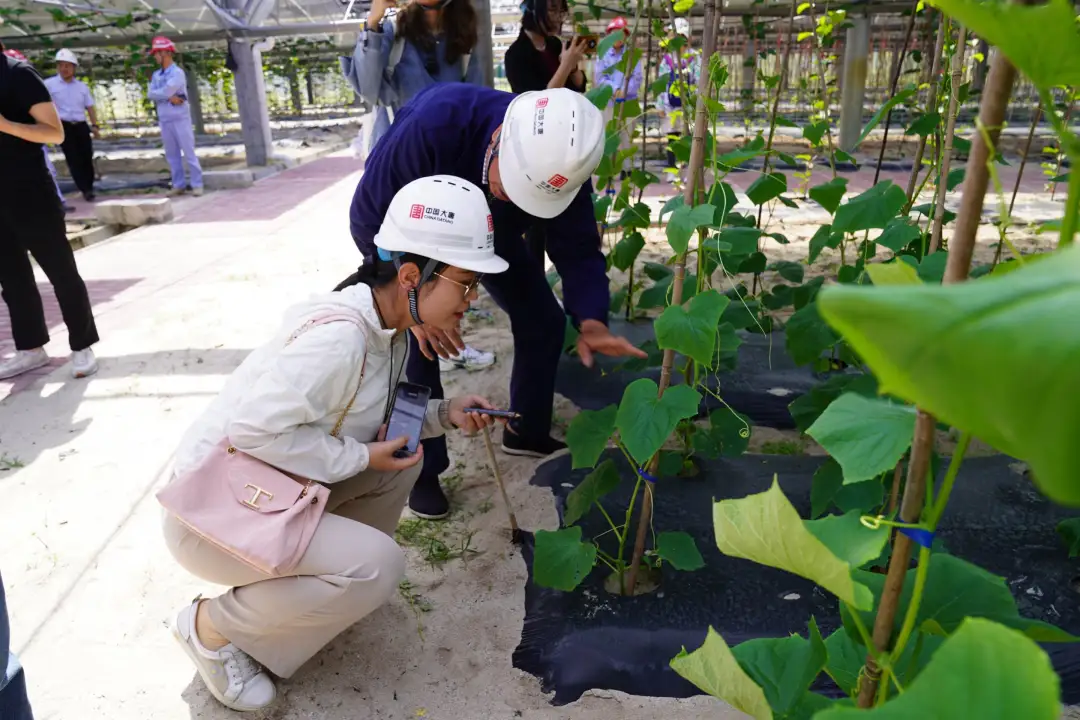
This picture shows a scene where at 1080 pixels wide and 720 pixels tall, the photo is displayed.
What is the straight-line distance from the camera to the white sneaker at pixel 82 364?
3.38 metres

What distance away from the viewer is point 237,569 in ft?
5.28

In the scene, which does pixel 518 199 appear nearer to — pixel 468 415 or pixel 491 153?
pixel 491 153

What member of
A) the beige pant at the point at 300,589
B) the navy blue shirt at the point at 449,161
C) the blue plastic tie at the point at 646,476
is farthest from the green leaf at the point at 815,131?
the beige pant at the point at 300,589

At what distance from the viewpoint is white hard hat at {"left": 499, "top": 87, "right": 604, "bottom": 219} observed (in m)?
1.76

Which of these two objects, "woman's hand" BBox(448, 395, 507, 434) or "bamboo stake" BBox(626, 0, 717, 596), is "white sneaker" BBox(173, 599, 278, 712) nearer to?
"woman's hand" BBox(448, 395, 507, 434)

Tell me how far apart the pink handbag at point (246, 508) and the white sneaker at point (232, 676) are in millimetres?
250

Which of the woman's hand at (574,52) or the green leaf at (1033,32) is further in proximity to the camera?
the woman's hand at (574,52)

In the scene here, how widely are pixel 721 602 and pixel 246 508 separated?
1.08 metres

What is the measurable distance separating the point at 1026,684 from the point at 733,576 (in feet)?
5.22

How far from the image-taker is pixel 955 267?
69 cm

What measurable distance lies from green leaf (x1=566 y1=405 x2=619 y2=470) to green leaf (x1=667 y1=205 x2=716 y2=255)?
1.61 feet

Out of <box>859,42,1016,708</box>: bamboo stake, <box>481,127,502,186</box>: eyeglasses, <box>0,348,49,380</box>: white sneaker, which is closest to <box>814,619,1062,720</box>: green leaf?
<box>859,42,1016,708</box>: bamboo stake

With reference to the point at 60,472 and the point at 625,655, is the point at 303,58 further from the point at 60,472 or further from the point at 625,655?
the point at 625,655

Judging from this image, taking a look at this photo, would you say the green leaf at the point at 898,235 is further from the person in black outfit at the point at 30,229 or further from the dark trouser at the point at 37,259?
the dark trouser at the point at 37,259
